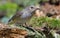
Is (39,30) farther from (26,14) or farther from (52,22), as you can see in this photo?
(26,14)

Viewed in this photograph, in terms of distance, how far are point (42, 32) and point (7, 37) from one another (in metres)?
0.73

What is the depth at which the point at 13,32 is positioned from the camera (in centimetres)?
364

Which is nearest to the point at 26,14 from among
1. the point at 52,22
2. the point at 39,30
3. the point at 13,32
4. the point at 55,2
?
the point at 52,22

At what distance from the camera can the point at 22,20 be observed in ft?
16.9

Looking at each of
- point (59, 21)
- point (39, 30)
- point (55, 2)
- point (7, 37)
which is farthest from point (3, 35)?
point (55, 2)

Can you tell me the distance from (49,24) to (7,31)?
1273mm

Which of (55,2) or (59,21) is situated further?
(55,2)

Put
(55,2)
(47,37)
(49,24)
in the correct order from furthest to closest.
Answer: (55,2)
(49,24)
(47,37)

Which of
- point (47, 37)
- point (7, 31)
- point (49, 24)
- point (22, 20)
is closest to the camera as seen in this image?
point (7, 31)

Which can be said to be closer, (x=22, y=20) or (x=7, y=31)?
(x=7, y=31)

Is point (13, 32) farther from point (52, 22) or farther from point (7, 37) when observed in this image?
point (52, 22)

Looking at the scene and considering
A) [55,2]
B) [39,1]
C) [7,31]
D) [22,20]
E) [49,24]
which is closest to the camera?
[7,31]

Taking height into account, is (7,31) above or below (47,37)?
above

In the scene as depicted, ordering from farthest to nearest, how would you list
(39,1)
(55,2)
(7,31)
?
(39,1)
(55,2)
(7,31)
